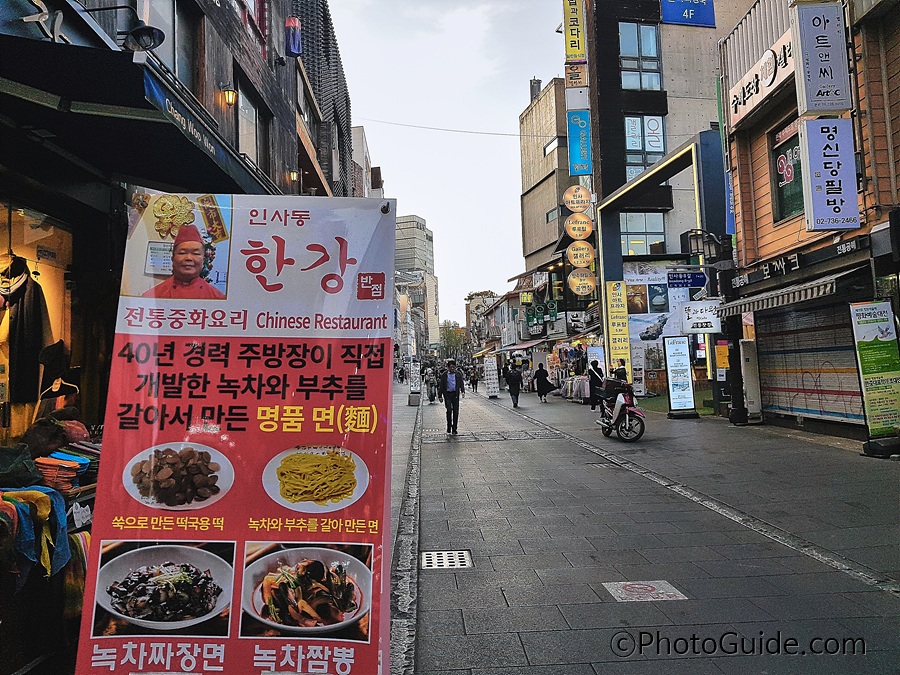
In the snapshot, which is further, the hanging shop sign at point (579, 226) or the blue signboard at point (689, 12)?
the blue signboard at point (689, 12)

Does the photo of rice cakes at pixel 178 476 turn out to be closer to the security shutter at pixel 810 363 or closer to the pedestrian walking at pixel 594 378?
the security shutter at pixel 810 363

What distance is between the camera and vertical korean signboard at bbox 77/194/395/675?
240 centimetres

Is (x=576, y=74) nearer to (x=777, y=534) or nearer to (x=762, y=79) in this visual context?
(x=762, y=79)

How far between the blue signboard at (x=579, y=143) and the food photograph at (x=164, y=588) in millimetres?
29144

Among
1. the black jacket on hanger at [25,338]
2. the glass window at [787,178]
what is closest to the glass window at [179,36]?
the black jacket on hanger at [25,338]

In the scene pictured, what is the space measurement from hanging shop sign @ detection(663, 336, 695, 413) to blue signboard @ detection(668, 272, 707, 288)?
1.94 metres

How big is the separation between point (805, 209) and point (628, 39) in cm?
2526

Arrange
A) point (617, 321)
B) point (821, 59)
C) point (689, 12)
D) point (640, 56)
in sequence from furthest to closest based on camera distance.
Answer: point (689, 12) → point (640, 56) → point (617, 321) → point (821, 59)

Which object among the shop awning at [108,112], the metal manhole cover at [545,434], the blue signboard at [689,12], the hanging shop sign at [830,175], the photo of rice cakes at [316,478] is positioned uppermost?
the blue signboard at [689,12]

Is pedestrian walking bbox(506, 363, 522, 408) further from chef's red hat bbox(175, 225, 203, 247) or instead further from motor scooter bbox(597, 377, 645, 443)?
chef's red hat bbox(175, 225, 203, 247)

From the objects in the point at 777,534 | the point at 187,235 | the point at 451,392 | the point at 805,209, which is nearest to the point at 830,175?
the point at 805,209

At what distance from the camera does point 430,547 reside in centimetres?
589

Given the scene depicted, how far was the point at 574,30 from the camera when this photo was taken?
26266 mm

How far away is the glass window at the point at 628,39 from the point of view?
31258 mm
